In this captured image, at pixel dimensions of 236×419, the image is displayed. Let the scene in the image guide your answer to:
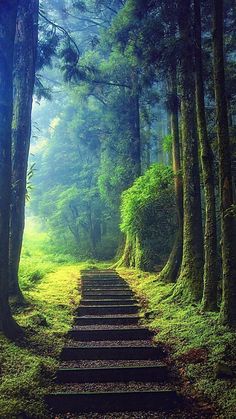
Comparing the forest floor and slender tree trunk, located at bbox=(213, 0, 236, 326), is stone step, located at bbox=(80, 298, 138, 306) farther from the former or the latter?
slender tree trunk, located at bbox=(213, 0, 236, 326)

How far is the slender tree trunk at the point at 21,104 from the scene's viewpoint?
29.6 ft

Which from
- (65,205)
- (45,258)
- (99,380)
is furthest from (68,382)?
(65,205)

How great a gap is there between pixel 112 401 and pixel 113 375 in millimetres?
699

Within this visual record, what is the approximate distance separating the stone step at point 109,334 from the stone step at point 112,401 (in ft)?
7.55

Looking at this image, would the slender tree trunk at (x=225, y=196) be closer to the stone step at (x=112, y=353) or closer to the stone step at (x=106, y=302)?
the stone step at (x=112, y=353)

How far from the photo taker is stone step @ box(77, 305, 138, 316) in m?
8.74

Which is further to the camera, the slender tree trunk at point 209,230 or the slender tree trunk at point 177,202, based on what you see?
the slender tree trunk at point 177,202

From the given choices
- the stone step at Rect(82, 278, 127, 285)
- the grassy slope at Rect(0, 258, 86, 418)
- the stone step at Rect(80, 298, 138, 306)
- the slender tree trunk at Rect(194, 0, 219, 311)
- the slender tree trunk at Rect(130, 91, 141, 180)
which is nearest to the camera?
the grassy slope at Rect(0, 258, 86, 418)

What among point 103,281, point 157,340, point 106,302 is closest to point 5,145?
point 157,340

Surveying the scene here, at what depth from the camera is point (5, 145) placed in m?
6.20

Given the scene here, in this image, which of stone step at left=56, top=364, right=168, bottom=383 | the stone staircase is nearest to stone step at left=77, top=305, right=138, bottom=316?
the stone staircase

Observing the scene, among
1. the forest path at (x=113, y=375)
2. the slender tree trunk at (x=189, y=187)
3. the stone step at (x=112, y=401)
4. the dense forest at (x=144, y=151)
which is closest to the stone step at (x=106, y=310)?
the dense forest at (x=144, y=151)

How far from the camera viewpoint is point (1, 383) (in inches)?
183

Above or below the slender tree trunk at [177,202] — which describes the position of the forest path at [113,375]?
below
